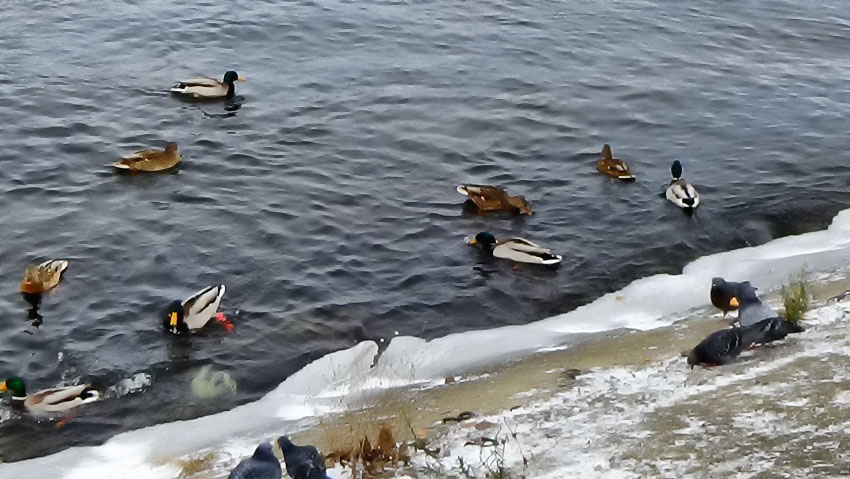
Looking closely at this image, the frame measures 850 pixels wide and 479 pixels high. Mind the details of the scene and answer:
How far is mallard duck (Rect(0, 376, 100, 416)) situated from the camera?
421 inches

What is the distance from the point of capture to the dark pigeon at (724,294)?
449 inches

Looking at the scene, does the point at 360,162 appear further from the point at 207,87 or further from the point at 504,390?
the point at 504,390

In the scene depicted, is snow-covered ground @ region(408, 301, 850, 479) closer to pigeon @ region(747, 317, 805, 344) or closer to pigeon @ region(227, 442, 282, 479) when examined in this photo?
pigeon @ region(747, 317, 805, 344)

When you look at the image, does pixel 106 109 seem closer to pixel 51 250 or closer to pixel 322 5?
pixel 51 250

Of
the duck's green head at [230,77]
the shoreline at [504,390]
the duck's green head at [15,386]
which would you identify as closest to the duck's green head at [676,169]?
the shoreline at [504,390]

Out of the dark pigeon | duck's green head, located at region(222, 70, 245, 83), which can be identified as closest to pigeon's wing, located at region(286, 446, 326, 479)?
the dark pigeon

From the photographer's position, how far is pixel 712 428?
8.32 m

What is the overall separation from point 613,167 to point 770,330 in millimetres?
6687

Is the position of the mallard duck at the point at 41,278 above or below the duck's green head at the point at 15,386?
Answer: above

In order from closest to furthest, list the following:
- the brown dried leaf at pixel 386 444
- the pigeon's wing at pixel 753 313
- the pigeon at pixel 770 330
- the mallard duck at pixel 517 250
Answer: the brown dried leaf at pixel 386 444 < the pigeon at pixel 770 330 < the pigeon's wing at pixel 753 313 < the mallard duck at pixel 517 250

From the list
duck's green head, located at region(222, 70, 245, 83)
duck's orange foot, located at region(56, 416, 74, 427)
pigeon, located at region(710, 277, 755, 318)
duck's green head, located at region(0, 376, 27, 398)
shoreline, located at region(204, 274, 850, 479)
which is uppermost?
duck's green head, located at region(222, 70, 245, 83)

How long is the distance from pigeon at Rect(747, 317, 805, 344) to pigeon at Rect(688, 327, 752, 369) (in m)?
0.26

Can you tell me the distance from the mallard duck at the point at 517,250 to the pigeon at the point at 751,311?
3444 millimetres

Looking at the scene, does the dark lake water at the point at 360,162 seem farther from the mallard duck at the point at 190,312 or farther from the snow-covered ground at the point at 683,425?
the snow-covered ground at the point at 683,425
